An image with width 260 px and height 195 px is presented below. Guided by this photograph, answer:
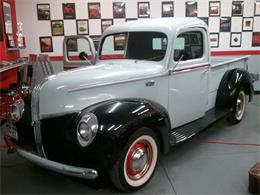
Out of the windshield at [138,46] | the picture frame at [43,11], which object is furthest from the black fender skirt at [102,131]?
the picture frame at [43,11]

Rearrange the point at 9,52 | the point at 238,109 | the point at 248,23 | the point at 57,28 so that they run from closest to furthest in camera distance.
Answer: the point at 238,109 → the point at 9,52 → the point at 57,28 → the point at 248,23

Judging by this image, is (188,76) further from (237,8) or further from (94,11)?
(237,8)

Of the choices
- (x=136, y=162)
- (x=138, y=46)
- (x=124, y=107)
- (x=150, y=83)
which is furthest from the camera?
(x=138, y=46)

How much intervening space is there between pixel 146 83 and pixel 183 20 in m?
0.97

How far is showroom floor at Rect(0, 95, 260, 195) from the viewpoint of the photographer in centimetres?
252

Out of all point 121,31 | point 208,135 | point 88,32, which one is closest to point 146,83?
point 121,31

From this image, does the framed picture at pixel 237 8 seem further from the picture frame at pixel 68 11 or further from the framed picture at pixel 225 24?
the picture frame at pixel 68 11

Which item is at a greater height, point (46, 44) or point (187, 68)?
point (46, 44)

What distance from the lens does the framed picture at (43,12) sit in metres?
5.54

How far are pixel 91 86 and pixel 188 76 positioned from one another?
1260 mm

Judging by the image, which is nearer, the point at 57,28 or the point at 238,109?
the point at 238,109

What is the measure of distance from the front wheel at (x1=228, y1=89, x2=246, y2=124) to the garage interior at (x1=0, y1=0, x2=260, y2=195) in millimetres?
125

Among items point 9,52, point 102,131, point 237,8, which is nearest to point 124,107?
point 102,131

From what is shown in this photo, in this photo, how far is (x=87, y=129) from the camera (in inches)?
84.0
